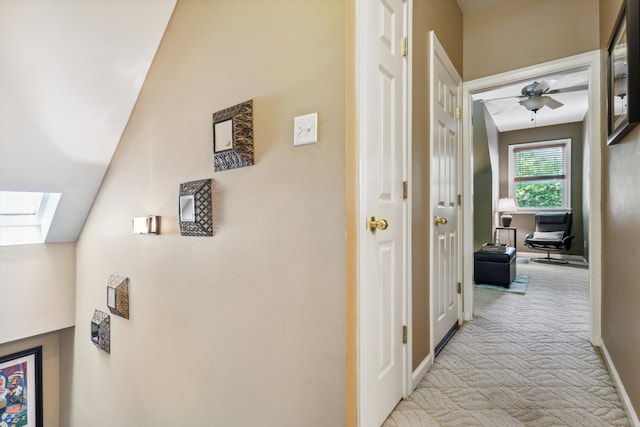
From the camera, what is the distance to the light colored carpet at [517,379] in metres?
1.43

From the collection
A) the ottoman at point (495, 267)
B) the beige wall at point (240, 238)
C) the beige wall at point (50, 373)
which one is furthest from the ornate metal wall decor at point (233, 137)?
the ottoman at point (495, 267)

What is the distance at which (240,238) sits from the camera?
1.45 meters

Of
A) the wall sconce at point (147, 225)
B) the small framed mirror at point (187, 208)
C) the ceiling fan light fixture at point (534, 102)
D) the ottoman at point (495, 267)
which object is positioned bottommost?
the ottoman at point (495, 267)

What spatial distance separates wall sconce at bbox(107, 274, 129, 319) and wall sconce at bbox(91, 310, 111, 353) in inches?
6.7

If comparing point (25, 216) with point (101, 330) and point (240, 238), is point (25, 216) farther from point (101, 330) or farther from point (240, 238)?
point (240, 238)

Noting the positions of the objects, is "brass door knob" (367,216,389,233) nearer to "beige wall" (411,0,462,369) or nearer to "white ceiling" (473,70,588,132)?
"beige wall" (411,0,462,369)

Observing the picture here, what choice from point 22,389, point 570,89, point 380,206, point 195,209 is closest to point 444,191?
point 380,206

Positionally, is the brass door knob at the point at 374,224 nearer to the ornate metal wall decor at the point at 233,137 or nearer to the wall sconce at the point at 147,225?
the ornate metal wall decor at the point at 233,137

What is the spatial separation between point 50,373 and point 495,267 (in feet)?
16.7

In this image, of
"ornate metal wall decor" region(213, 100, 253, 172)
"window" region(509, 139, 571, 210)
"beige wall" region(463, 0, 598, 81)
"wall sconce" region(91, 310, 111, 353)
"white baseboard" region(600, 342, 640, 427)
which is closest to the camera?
"white baseboard" region(600, 342, 640, 427)

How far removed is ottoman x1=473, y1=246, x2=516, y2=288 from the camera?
3.70 meters

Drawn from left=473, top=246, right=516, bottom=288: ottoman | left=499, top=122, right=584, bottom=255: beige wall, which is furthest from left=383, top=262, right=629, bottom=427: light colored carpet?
left=499, top=122, right=584, bottom=255: beige wall

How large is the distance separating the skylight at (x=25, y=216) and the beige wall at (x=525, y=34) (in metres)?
3.67

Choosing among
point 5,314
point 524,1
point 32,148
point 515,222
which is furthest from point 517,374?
point 515,222
